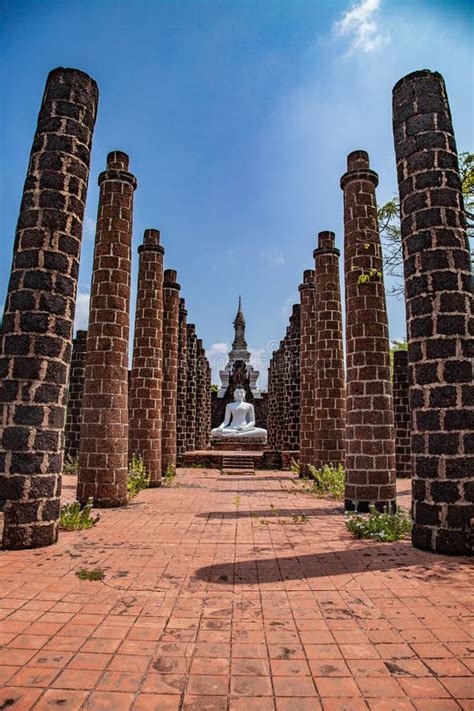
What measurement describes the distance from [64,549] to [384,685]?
178 inches

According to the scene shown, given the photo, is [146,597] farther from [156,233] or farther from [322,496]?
[156,233]

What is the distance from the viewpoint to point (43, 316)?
254 inches

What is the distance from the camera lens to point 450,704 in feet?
8.68

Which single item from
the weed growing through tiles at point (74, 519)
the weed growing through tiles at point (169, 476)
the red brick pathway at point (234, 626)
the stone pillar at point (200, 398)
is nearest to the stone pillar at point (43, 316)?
the red brick pathway at point (234, 626)

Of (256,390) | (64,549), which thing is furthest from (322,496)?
(256,390)

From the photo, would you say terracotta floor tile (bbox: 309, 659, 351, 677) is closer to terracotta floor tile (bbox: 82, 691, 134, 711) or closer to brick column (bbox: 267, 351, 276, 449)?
terracotta floor tile (bbox: 82, 691, 134, 711)

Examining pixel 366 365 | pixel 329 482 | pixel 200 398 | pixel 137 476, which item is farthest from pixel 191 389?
pixel 366 365

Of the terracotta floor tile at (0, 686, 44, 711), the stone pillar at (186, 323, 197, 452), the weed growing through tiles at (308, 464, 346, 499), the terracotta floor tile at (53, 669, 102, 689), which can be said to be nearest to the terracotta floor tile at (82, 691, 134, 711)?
the terracotta floor tile at (53, 669, 102, 689)

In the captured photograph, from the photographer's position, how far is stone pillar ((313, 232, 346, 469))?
13.7 metres

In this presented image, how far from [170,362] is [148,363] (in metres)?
2.68

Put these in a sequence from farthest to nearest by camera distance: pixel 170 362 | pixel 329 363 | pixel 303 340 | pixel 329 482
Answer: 1. pixel 303 340
2. pixel 170 362
3. pixel 329 363
4. pixel 329 482

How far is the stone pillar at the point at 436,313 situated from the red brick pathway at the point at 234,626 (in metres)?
0.72

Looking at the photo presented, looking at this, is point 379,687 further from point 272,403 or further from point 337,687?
point 272,403

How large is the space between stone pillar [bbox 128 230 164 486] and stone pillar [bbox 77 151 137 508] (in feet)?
10.5
